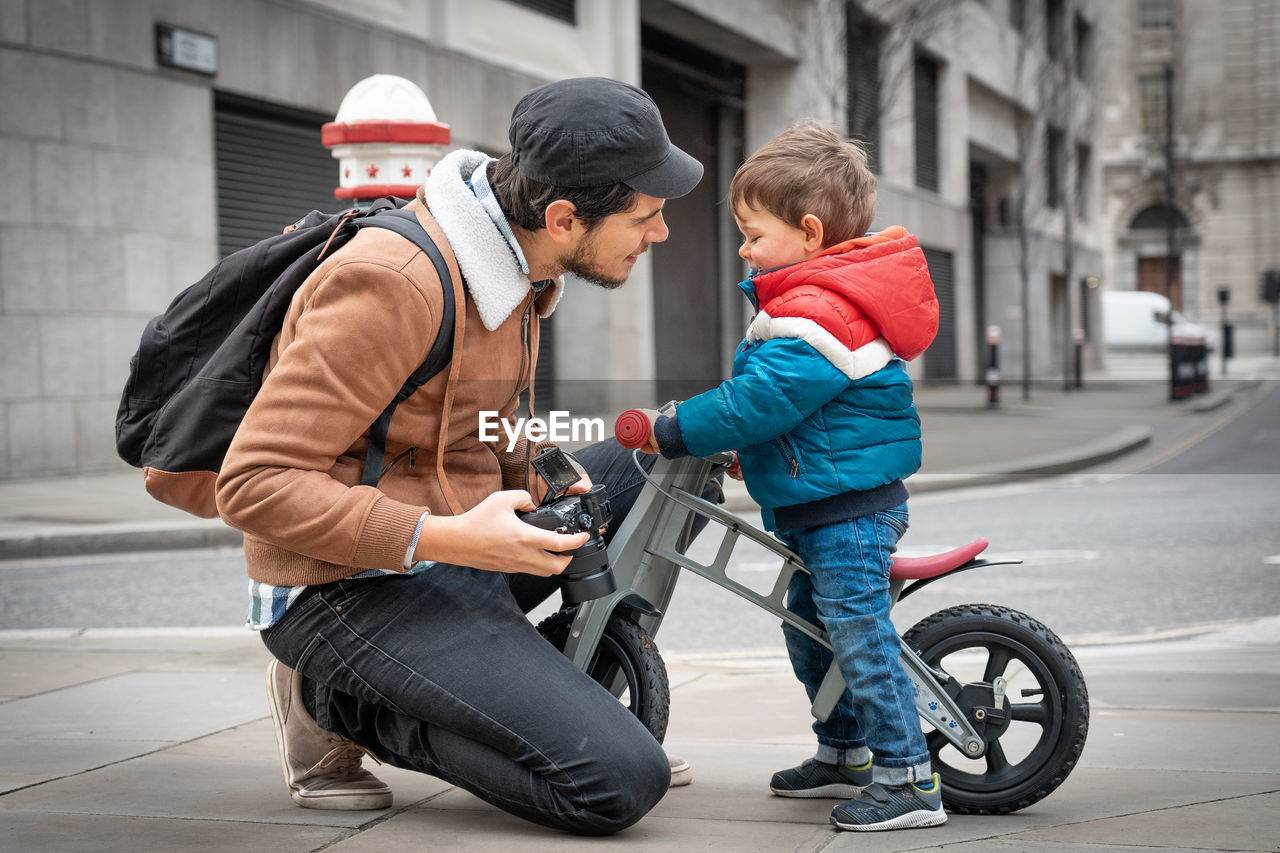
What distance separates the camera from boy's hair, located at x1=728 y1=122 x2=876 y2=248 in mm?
3057

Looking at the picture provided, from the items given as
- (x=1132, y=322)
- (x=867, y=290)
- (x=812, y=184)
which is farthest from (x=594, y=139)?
(x=1132, y=322)

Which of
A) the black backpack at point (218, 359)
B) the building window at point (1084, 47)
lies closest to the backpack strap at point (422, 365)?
the black backpack at point (218, 359)

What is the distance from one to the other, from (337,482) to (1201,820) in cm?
191

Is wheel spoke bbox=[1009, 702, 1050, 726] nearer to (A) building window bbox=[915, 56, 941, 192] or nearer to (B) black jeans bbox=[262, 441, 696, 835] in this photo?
(B) black jeans bbox=[262, 441, 696, 835]

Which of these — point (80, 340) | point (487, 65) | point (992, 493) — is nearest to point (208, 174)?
point (80, 340)

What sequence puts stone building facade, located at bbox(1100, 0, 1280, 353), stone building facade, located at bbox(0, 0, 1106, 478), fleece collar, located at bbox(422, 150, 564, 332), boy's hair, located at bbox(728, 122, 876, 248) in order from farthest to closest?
stone building facade, located at bbox(1100, 0, 1280, 353) → stone building facade, located at bbox(0, 0, 1106, 478) → boy's hair, located at bbox(728, 122, 876, 248) → fleece collar, located at bbox(422, 150, 564, 332)

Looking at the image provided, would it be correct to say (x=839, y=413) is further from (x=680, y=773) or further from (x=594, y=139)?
(x=680, y=773)

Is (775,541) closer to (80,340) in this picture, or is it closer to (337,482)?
(337,482)

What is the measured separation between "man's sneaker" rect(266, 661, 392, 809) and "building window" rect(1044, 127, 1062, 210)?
39.1 meters

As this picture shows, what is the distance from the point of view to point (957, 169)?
34719 millimetres

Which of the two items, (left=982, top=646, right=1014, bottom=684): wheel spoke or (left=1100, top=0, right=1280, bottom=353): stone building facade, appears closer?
(left=982, top=646, right=1014, bottom=684): wheel spoke

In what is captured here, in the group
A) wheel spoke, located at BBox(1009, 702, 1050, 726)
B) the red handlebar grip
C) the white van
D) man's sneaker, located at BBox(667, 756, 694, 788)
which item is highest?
the white van

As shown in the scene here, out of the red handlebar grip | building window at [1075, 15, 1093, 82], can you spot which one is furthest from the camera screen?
building window at [1075, 15, 1093, 82]

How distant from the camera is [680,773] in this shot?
3.42m
